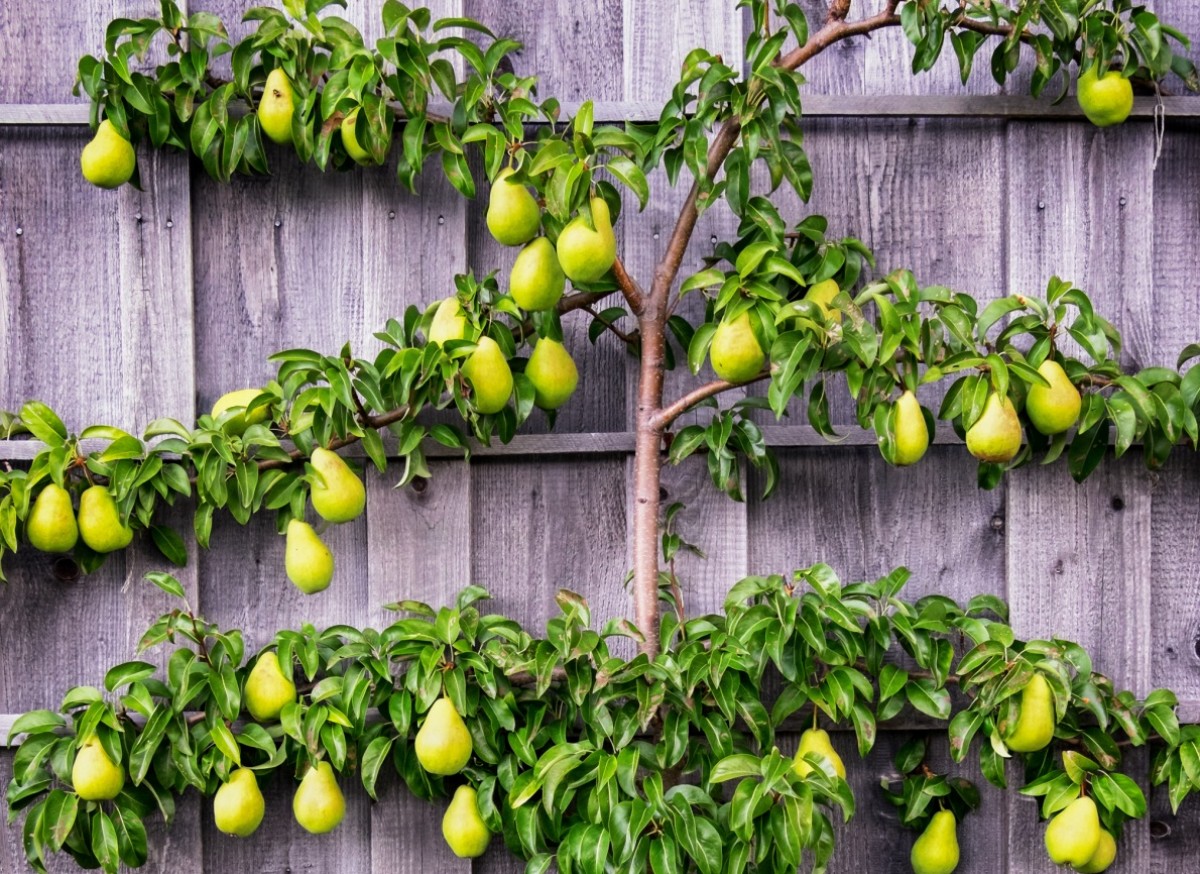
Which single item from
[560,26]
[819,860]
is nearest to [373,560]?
[819,860]

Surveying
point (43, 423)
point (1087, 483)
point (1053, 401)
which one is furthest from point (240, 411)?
point (1087, 483)

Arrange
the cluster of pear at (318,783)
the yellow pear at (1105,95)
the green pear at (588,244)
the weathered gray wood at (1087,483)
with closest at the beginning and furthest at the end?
the green pear at (588,244), the cluster of pear at (318,783), the yellow pear at (1105,95), the weathered gray wood at (1087,483)

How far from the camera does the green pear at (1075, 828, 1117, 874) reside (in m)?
1.71

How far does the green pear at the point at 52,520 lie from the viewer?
1.66m

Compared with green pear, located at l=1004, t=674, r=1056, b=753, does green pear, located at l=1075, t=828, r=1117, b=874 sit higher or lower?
lower

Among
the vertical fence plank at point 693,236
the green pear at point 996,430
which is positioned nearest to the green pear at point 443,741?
the vertical fence plank at point 693,236

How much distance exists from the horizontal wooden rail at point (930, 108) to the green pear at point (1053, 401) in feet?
1.45

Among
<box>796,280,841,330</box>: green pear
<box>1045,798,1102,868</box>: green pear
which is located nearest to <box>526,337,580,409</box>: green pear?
<box>796,280,841,330</box>: green pear

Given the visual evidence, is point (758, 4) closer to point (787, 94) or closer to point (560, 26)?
point (787, 94)

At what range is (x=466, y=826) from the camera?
1670 mm

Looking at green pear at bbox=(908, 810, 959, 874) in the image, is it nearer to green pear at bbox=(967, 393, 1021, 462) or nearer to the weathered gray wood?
the weathered gray wood

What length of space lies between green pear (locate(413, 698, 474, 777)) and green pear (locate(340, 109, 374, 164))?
2.74 feet

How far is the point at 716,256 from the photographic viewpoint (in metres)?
1.78

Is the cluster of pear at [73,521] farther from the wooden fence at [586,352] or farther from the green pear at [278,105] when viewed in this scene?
the green pear at [278,105]
